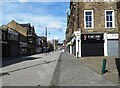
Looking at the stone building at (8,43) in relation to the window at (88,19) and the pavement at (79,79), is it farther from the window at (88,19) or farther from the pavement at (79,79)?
the pavement at (79,79)

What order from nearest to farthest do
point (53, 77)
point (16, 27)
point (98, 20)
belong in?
point (53, 77) → point (98, 20) → point (16, 27)

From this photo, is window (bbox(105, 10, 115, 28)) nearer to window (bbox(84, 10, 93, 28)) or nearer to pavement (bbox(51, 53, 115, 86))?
window (bbox(84, 10, 93, 28))

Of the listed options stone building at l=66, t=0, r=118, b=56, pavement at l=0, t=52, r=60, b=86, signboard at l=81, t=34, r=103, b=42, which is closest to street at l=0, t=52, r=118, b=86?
pavement at l=0, t=52, r=60, b=86

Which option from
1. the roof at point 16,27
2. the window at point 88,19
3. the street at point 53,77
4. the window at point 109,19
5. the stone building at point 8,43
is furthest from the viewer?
the roof at point 16,27

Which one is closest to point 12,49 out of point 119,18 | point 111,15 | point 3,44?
point 3,44

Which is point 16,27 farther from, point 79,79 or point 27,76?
point 79,79

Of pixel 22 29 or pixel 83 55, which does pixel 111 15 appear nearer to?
pixel 83 55

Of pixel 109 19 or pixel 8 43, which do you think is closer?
pixel 109 19

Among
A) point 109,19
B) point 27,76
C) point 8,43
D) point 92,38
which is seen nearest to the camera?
point 27,76

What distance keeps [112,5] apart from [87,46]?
7.30 metres

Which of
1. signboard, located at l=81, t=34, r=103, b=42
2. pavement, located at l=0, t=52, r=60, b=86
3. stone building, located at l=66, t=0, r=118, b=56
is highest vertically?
stone building, located at l=66, t=0, r=118, b=56

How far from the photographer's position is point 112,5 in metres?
37.1

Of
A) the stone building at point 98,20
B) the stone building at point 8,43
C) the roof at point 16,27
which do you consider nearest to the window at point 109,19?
the stone building at point 98,20

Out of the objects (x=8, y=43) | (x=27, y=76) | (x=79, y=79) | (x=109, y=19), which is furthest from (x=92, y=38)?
(x=79, y=79)
